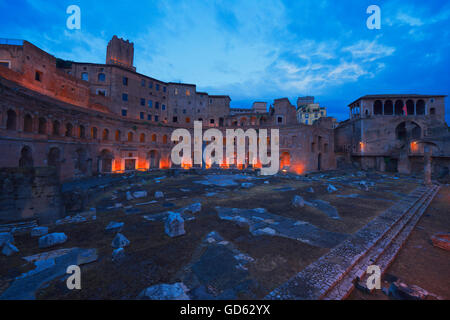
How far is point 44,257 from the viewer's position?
4816 mm

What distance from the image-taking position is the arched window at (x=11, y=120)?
15.8 m

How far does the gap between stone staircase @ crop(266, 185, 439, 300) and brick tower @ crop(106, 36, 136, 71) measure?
4884cm

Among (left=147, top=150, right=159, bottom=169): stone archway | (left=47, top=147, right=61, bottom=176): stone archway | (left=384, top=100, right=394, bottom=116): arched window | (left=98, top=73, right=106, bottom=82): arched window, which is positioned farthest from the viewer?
(left=384, top=100, right=394, bottom=116): arched window

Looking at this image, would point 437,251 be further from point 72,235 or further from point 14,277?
point 72,235

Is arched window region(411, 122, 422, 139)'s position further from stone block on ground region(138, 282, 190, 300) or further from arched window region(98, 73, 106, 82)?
arched window region(98, 73, 106, 82)

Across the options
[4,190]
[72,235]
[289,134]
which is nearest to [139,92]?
[289,134]

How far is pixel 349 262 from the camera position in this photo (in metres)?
4.72

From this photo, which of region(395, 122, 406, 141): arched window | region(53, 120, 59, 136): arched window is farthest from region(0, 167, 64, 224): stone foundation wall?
region(395, 122, 406, 141): arched window

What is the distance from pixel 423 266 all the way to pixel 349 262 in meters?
2.31

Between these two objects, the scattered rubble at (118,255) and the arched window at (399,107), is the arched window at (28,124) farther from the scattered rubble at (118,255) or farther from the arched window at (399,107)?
the arched window at (399,107)

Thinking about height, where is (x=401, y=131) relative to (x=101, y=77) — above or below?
below

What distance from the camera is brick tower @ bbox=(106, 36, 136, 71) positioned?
1522 inches

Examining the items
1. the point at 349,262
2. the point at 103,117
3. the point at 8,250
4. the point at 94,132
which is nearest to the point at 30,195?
the point at 8,250

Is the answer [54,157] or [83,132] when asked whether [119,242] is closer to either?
[54,157]
